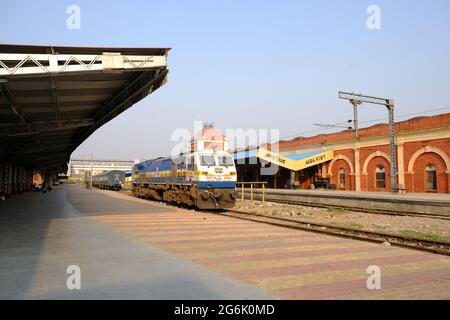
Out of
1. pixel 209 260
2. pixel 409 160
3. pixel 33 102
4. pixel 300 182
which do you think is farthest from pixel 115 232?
pixel 300 182

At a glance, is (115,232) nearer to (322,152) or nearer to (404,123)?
(404,123)

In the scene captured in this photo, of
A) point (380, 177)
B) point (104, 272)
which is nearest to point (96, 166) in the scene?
point (380, 177)

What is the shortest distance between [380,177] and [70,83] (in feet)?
98.8

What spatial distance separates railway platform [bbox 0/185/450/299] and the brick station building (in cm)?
2326

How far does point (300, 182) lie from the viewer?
4628 cm

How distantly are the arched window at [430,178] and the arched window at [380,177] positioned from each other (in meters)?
4.28

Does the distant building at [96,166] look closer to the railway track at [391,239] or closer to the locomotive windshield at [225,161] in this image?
the locomotive windshield at [225,161]

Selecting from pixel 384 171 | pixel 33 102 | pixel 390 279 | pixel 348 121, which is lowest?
pixel 390 279

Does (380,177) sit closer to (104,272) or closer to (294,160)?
(294,160)

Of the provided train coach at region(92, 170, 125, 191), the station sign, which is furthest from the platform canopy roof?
train coach at region(92, 170, 125, 191)

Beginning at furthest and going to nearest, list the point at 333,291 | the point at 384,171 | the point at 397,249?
1. the point at 384,171
2. the point at 397,249
3. the point at 333,291

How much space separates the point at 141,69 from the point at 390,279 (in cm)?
903

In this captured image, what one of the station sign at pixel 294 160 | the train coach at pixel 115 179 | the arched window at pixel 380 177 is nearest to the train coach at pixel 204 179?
the station sign at pixel 294 160

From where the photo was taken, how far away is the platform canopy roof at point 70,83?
34.4 feet
